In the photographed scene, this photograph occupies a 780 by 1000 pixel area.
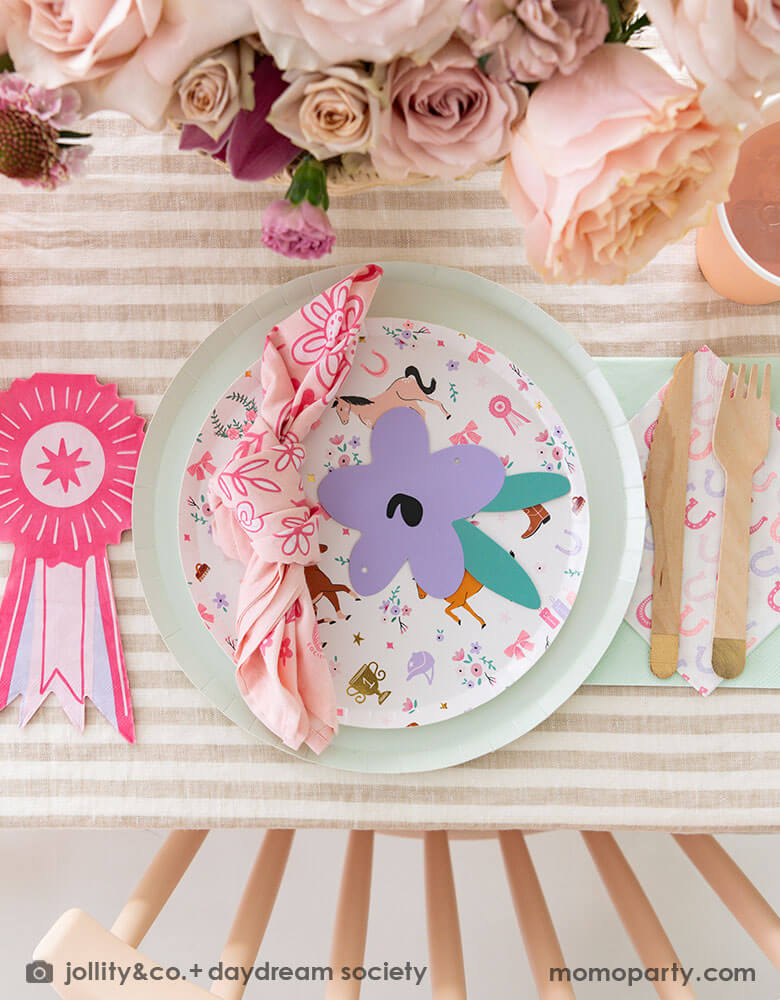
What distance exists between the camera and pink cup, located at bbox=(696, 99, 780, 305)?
1.90 feet

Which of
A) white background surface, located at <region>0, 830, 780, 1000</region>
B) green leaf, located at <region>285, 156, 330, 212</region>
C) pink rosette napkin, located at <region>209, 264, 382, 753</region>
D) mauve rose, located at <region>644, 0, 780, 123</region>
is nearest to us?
mauve rose, located at <region>644, 0, 780, 123</region>

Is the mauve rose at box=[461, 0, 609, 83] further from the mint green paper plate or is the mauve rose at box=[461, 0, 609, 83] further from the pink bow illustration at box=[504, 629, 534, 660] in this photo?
the pink bow illustration at box=[504, 629, 534, 660]

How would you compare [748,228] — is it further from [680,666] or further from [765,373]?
[680,666]

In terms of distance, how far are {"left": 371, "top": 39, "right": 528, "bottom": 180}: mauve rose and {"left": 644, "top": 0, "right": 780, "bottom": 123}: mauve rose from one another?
0.25 ft

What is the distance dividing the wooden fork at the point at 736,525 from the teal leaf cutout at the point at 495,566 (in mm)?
157

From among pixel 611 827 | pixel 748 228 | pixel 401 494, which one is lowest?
pixel 611 827

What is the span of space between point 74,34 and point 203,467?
0.34m

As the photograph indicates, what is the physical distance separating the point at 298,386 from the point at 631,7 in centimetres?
33

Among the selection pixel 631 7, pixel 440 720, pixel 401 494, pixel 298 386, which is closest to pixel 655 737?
pixel 440 720

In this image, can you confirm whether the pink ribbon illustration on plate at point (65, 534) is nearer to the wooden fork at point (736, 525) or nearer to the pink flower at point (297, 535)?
the pink flower at point (297, 535)

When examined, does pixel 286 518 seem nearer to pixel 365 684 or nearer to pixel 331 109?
pixel 365 684

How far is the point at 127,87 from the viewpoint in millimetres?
371

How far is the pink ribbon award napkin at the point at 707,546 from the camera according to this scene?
634 mm

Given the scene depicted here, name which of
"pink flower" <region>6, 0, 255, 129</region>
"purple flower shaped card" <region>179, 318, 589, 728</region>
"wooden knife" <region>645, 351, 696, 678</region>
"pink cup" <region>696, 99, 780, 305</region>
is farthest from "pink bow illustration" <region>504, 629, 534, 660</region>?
"pink flower" <region>6, 0, 255, 129</region>
